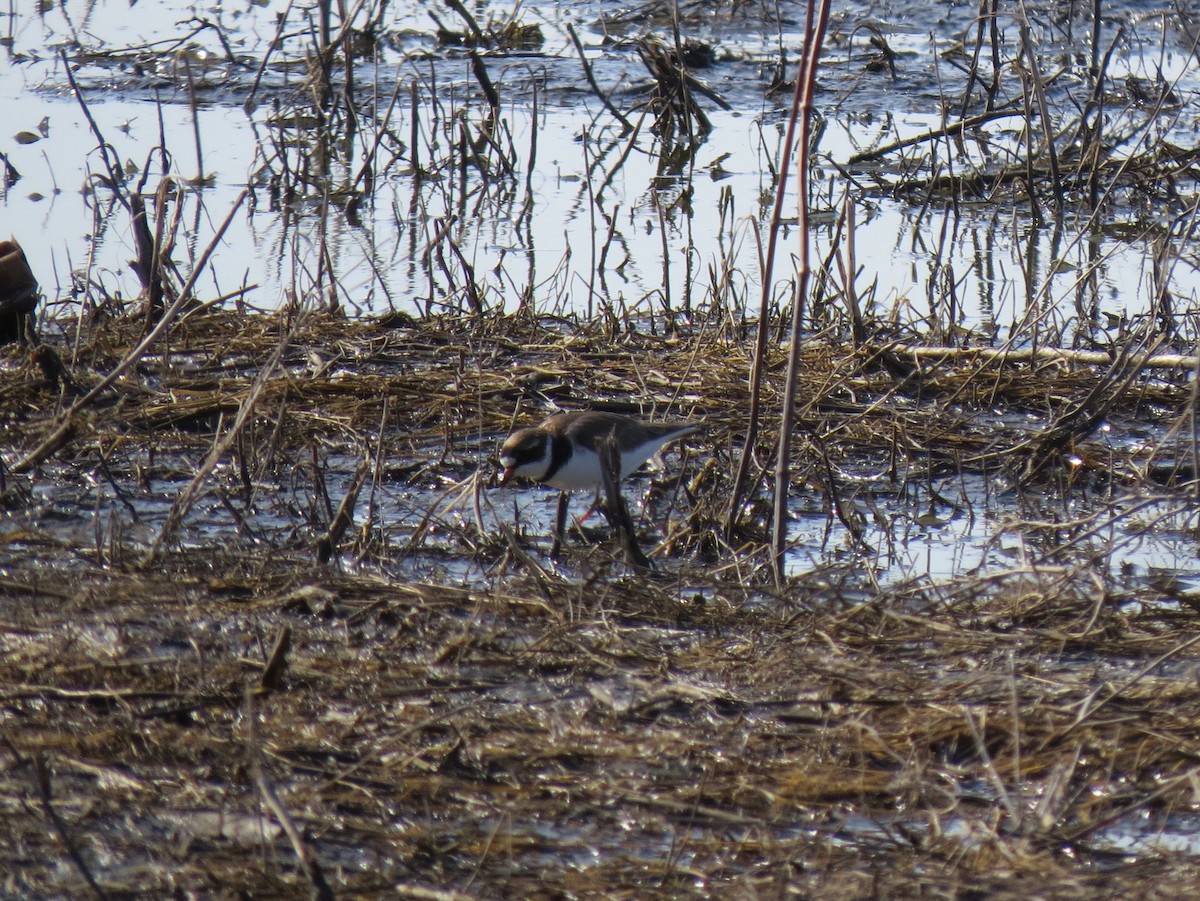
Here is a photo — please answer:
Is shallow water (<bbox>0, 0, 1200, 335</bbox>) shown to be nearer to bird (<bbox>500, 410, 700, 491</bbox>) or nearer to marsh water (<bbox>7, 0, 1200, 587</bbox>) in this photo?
marsh water (<bbox>7, 0, 1200, 587</bbox>)

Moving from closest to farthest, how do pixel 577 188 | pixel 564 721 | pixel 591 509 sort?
pixel 564 721
pixel 591 509
pixel 577 188

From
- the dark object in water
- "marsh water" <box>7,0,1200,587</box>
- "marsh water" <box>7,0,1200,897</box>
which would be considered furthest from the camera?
"marsh water" <box>7,0,1200,587</box>

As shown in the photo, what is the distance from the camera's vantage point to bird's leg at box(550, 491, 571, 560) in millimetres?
5531

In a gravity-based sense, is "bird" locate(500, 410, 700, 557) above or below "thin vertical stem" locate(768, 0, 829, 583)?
below

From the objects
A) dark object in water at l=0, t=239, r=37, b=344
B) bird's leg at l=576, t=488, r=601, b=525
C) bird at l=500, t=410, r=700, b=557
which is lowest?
bird's leg at l=576, t=488, r=601, b=525

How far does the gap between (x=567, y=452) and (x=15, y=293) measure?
3174 millimetres

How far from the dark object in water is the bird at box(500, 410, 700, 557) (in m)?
2.81

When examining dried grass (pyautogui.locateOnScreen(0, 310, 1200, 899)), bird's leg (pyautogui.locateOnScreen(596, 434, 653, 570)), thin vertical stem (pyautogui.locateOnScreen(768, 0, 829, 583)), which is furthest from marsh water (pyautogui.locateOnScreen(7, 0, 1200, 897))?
thin vertical stem (pyautogui.locateOnScreen(768, 0, 829, 583))

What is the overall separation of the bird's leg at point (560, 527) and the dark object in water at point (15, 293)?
294 centimetres

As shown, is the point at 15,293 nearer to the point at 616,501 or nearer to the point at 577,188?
the point at 616,501

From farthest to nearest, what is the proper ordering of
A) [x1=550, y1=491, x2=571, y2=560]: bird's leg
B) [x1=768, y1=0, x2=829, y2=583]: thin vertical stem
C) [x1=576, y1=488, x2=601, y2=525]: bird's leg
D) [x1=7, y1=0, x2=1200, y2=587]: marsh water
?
[x1=7, y1=0, x2=1200, y2=587]: marsh water, [x1=576, y1=488, x2=601, y2=525]: bird's leg, [x1=550, y1=491, x2=571, y2=560]: bird's leg, [x1=768, y1=0, x2=829, y2=583]: thin vertical stem

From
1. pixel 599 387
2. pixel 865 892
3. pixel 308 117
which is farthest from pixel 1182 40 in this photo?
pixel 865 892

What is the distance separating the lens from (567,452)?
5566 mm

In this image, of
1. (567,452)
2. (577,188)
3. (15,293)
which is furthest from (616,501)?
(577,188)
